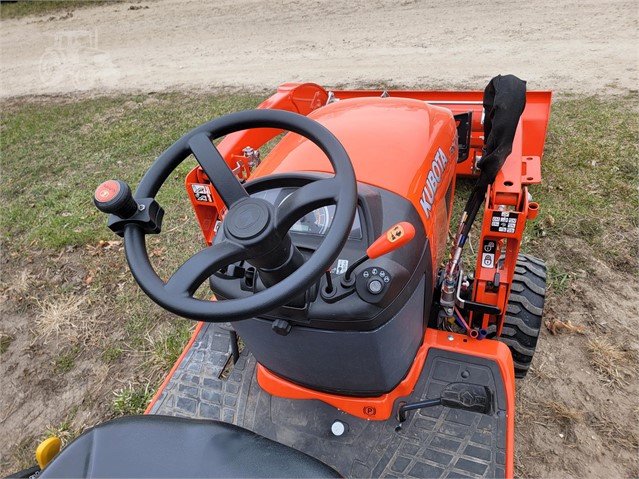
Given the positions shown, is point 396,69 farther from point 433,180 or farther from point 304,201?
point 304,201

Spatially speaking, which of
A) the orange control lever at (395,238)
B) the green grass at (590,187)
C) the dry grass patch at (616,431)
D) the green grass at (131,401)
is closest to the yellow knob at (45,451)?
the green grass at (131,401)

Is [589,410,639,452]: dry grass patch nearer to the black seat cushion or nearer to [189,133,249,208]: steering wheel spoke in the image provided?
the black seat cushion

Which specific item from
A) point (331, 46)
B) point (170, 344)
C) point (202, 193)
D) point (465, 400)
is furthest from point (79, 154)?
point (465, 400)

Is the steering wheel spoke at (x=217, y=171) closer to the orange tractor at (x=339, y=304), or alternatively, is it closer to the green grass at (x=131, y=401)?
the orange tractor at (x=339, y=304)

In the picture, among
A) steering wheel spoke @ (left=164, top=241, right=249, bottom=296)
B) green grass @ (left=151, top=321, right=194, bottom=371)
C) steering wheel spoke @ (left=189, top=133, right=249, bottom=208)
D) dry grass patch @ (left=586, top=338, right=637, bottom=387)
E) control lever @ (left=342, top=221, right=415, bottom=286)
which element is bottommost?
dry grass patch @ (left=586, top=338, right=637, bottom=387)

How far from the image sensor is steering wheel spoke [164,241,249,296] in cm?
126

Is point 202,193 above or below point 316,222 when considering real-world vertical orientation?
below

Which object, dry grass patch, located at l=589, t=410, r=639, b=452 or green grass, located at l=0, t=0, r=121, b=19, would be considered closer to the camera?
dry grass patch, located at l=589, t=410, r=639, b=452

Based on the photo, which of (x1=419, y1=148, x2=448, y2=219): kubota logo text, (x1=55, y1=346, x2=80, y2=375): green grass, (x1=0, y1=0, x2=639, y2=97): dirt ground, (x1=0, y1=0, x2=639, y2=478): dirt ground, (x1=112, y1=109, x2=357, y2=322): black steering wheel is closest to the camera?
(x1=112, y1=109, x2=357, y2=322): black steering wheel

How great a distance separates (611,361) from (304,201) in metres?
2.23

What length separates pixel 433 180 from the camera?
2275 mm

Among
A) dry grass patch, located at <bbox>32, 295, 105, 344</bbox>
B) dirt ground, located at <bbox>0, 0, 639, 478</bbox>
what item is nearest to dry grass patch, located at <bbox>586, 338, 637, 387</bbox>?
dirt ground, located at <bbox>0, 0, 639, 478</bbox>

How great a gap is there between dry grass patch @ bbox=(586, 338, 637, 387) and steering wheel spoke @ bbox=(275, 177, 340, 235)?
2.12 meters

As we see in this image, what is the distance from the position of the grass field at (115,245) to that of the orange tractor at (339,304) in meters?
0.83
